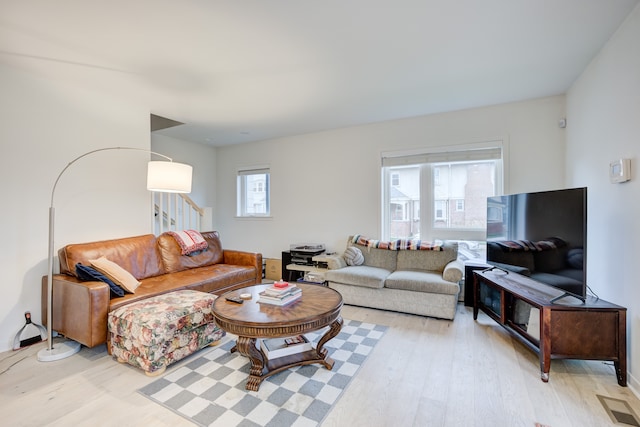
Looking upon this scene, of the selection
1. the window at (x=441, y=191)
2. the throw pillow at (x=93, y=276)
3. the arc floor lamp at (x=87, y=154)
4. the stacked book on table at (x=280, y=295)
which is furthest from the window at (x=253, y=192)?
the stacked book on table at (x=280, y=295)

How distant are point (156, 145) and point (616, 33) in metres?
5.43

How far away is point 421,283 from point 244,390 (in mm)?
2028

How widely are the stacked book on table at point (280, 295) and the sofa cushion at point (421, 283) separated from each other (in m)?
1.40

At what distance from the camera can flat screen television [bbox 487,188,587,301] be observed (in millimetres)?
1961

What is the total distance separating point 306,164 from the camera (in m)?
4.76

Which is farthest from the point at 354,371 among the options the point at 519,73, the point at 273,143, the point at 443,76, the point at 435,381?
the point at 273,143

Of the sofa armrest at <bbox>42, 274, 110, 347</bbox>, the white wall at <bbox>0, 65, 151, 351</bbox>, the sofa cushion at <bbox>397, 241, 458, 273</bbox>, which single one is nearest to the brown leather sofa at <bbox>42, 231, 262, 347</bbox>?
the sofa armrest at <bbox>42, 274, 110, 347</bbox>

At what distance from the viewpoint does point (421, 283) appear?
305 centimetres

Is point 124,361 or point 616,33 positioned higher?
point 616,33

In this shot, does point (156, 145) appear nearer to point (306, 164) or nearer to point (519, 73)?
point (306, 164)

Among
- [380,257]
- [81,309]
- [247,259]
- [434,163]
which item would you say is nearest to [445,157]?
[434,163]

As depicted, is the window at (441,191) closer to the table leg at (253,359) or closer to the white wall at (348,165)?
the white wall at (348,165)

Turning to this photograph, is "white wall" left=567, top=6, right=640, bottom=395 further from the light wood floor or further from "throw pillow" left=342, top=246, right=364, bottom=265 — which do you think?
"throw pillow" left=342, top=246, right=364, bottom=265

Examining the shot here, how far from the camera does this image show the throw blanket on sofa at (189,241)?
3436 millimetres
